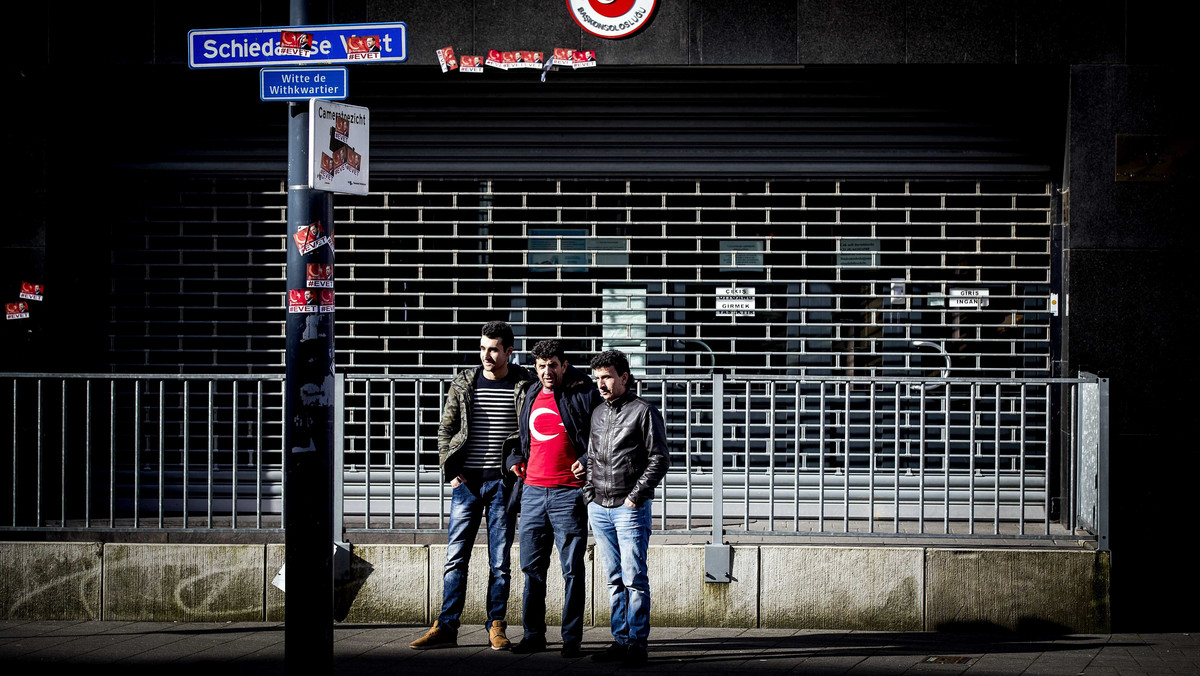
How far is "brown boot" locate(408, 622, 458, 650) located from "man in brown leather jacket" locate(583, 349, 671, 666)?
3.20 feet

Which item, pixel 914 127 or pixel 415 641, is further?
pixel 914 127

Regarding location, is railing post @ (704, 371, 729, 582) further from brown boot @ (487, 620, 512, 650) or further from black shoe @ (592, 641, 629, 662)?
brown boot @ (487, 620, 512, 650)

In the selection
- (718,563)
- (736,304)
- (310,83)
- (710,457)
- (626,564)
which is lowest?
(718,563)

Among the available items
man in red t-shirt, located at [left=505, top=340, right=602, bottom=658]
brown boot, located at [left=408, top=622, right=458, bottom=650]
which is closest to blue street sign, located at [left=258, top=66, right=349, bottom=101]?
man in red t-shirt, located at [left=505, top=340, right=602, bottom=658]

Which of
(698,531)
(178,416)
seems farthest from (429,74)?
(698,531)

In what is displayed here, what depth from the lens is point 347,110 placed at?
5.55 m

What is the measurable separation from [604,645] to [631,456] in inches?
54.9

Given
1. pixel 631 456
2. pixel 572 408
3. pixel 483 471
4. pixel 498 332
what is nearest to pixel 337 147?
pixel 498 332

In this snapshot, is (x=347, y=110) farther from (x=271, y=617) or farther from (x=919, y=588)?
(x=919, y=588)

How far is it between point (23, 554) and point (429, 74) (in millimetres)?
4618

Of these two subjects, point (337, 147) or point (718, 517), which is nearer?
point (337, 147)

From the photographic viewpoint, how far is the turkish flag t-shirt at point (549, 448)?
6.60 meters

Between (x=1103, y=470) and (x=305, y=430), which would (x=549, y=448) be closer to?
(x=305, y=430)

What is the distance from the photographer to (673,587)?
752 centimetres
